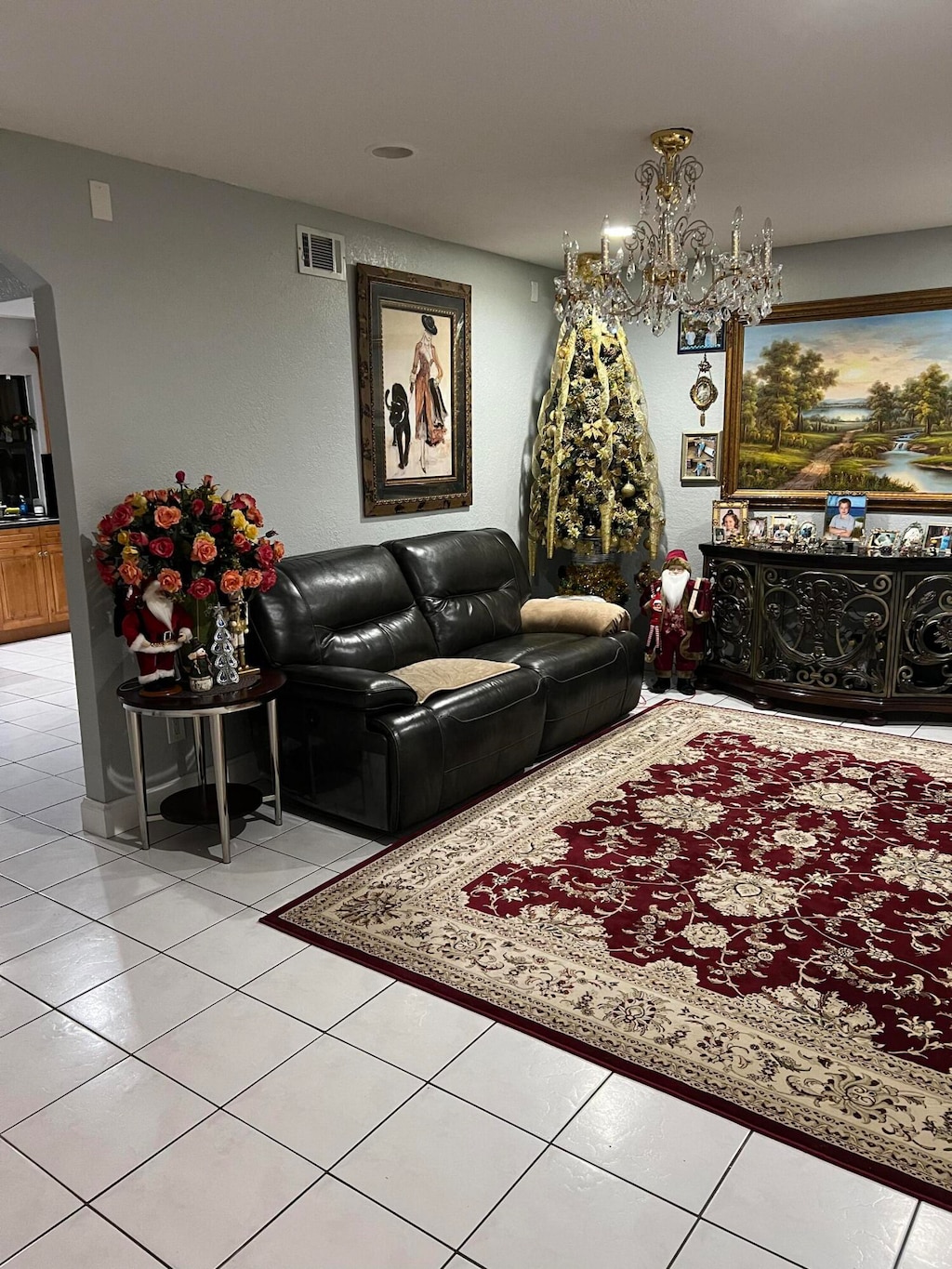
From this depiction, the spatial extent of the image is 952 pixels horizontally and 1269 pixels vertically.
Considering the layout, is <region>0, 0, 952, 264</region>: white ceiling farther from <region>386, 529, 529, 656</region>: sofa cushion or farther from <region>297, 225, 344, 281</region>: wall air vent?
<region>386, 529, 529, 656</region>: sofa cushion

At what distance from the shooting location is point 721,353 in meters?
5.93

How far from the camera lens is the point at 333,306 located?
15.4 ft

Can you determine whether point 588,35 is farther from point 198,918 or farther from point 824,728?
point 824,728

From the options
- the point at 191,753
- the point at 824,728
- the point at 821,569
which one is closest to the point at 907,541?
the point at 821,569

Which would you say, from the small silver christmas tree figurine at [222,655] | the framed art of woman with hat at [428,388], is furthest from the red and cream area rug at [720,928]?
the framed art of woman with hat at [428,388]

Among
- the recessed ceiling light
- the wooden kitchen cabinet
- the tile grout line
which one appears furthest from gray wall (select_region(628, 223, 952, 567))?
the wooden kitchen cabinet

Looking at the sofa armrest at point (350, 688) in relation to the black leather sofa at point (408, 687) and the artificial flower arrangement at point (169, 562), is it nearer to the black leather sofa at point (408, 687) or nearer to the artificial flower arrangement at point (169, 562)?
the black leather sofa at point (408, 687)

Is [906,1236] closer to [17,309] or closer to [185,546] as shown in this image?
[185,546]

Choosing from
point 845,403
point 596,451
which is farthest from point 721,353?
point 596,451

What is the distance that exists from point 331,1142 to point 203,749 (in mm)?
2035

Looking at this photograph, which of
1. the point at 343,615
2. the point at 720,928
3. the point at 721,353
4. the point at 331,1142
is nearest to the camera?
the point at 331,1142

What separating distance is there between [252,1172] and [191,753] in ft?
7.58

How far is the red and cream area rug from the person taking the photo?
2355 mm

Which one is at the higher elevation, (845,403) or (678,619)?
(845,403)
